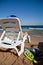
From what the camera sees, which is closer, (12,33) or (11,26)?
(11,26)

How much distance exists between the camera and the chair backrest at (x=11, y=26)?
10.9 feet

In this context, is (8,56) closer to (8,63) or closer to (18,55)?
(18,55)

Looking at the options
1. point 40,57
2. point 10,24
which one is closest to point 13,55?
point 40,57

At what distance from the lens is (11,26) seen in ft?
11.8

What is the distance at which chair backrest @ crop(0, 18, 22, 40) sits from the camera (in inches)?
130

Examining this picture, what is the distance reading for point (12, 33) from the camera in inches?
151

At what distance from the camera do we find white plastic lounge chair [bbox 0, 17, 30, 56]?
10.6ft

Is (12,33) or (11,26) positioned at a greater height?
(11,26)

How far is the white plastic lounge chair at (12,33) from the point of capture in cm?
322

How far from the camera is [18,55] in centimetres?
316

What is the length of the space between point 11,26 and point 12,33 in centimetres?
33

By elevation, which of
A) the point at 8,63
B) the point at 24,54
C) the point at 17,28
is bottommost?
the point at 24,54

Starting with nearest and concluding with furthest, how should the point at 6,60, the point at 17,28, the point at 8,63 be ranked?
the point at 8,63, the point at 6,60, the point at 17,28

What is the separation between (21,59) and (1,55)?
56cm
